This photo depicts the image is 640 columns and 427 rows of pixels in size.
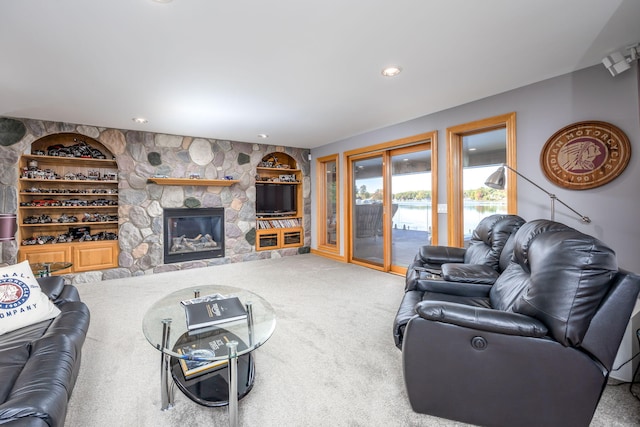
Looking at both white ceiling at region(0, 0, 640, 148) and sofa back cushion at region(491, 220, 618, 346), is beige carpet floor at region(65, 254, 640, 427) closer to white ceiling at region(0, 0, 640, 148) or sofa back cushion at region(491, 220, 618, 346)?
sofa back cushion at region(491, 220, 618, 346)

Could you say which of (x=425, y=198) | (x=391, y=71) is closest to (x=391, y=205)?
(x=425, y=198)

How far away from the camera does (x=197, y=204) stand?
5.55 m

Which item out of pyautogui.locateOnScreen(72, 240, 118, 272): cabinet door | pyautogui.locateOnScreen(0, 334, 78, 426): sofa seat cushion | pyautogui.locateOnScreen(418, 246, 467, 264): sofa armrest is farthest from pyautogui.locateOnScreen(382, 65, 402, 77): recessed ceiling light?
pyautogui.locateOnScreen(72, 240, 118, 272): cabinet door

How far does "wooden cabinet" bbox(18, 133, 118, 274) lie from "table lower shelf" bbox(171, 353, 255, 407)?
3.73 meters

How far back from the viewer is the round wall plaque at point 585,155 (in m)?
2.57

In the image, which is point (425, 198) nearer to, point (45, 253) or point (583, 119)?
point (583, 119)

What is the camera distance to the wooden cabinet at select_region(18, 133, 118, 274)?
4.41 meters

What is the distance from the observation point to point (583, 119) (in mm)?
2764

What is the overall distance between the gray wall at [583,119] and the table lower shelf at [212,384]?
3.08 meters

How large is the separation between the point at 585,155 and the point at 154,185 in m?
5.80

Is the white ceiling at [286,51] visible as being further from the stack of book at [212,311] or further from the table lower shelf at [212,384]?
the table lower shelf at [212,384]

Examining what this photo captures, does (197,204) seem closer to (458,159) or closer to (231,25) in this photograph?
(231,25)

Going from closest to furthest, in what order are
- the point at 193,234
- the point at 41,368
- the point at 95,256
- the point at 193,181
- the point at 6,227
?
the point at 41,368 < the point at 6,227 < the point at 95,256 < the point at 193,181 < the point at 193,234

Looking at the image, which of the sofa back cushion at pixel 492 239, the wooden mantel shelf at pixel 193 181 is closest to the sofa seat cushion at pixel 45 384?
the sofa back cushion at pixel 492 239
